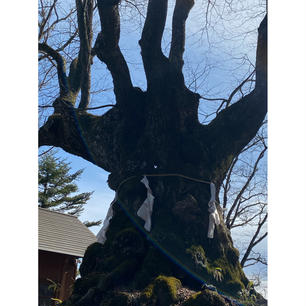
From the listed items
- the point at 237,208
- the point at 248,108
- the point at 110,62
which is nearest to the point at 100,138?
the point at 110,62

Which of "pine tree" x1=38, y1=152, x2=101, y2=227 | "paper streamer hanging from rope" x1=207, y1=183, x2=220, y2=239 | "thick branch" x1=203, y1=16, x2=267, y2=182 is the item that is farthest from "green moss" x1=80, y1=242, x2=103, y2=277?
"pine tree" x1=38, y1=152, x2=101, y2=227

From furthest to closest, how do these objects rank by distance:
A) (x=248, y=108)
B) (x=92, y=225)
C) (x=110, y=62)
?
(x=92, y=225), (x=110, y=62), (x=248, y=108)

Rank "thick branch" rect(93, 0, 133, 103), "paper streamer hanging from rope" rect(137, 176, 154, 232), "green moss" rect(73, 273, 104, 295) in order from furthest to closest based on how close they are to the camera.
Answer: "thick branch" rect(93, 0, 133, 103)
"paper streamer hanging from rope" rect(137, 176, 154, 232)
"green moss" rect(73, 273, 104, 295)

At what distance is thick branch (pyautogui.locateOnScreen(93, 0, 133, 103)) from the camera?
172 inches

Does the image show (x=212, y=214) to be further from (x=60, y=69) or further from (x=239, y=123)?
(x=60, y=69)

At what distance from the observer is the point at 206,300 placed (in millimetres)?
2910

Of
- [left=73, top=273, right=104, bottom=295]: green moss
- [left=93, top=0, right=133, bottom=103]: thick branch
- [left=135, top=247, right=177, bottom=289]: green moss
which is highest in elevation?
[left=93, top=0, right=133, bottom=103]: thick branch

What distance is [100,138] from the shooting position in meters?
4.49

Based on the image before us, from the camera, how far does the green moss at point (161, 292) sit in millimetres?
2982

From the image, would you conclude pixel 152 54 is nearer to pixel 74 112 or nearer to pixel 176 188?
pixel 74 112

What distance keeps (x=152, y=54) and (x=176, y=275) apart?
8.96ft

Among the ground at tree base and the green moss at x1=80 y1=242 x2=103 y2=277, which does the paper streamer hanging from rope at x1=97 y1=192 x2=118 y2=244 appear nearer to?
the green moss at x1=80 y1=242 x2=103 y2=277

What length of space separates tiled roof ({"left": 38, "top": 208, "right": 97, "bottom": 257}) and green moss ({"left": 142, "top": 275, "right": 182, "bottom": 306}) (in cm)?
593

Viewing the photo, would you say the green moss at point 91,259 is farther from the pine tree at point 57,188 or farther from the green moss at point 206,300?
the pine tree at point 57,188
